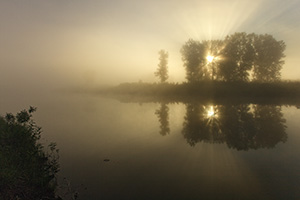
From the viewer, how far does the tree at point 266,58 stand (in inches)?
2936

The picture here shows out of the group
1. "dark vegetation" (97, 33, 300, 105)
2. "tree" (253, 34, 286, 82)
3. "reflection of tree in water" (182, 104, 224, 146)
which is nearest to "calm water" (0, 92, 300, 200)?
"reflection of tree in water" (182, 104, 224, 146)

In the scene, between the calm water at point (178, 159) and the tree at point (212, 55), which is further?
the tree at point (212, 55)

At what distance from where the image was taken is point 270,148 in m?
17.5

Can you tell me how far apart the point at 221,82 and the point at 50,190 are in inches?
2639

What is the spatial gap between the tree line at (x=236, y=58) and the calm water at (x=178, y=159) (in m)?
48.3

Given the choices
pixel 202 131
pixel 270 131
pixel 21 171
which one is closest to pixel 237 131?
pixel 270 131

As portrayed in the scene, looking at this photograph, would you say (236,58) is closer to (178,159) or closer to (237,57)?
(237,57)

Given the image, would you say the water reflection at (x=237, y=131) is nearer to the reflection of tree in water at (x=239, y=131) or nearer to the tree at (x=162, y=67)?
the reflection of tree in water at (x=239, y=131)

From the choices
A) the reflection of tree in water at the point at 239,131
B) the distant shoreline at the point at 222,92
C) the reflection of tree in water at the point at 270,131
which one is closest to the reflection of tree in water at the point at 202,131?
the reflection of tree in water at the point at 239,131

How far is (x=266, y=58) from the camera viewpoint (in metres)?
74.5

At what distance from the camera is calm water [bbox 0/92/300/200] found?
1048 centimetres

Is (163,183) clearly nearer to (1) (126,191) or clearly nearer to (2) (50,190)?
(1) (126,191)

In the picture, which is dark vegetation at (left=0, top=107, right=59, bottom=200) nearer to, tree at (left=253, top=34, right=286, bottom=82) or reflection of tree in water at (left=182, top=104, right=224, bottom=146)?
reflection of tree in water at (left=182, top=104, right=224, bottom=146)

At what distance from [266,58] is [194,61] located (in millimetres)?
23844
